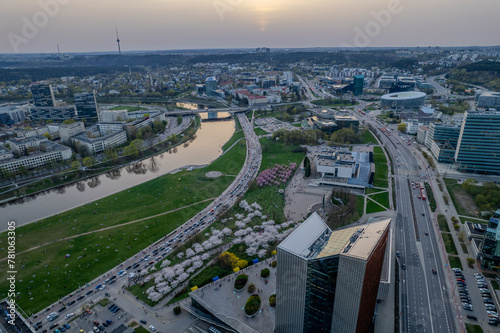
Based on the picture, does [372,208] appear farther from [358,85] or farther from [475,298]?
[358,85]

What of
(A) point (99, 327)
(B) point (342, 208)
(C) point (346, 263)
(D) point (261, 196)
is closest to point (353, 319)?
(C) point (346, 263)

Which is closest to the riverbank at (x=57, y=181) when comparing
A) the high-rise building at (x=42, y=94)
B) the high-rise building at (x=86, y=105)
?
the high-rise building at (x=86, y=105)

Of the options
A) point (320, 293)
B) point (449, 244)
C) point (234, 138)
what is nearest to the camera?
point (320, 293)

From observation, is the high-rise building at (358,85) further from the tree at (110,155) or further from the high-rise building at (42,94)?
the high-rise building at (42,94)

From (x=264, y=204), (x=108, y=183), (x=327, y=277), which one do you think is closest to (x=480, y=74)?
(x=264, y=204)

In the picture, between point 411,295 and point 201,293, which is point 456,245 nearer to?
point 411,295

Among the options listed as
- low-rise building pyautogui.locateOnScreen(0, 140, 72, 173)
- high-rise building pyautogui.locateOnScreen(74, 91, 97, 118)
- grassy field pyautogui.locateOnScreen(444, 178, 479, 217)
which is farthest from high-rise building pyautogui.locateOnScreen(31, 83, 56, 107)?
grassy field pyautogui.locateOnScreen(444, 178, 479, 217)

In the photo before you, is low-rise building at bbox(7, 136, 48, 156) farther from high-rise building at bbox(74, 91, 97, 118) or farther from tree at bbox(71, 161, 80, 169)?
high-rise building at bbox(74, 91, 97, 118)
